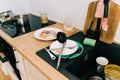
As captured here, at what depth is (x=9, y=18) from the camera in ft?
4.90

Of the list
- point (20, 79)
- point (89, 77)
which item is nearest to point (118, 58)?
point (89, 77)

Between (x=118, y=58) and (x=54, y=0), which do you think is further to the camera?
(x=54, y=0)

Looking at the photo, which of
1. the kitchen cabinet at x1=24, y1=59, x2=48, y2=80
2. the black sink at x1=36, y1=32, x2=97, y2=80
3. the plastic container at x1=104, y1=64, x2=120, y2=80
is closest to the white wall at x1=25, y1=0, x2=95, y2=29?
the black sink at x1=36, y1=32, x2=97, y2=80

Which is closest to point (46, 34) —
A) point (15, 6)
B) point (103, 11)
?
point (103, 11)

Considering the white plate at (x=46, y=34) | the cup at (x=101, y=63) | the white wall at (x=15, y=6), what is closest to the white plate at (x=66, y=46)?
the white plate at (x=46, y=34)

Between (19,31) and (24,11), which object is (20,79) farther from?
(24,11)

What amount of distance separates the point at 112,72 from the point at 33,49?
590mm

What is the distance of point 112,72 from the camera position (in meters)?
0.89

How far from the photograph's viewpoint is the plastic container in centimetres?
84

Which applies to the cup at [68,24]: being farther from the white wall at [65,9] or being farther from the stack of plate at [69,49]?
the stack of plate at [69,49]

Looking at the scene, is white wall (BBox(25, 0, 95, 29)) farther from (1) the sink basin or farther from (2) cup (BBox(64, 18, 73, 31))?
(1) the sink basin

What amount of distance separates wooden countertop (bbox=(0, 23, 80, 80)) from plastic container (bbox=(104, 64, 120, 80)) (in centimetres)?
34

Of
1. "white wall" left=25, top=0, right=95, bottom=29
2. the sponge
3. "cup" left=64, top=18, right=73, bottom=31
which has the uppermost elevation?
"white wall" left=25, top=0, right=95, bottom=29

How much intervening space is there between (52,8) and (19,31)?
46cm
